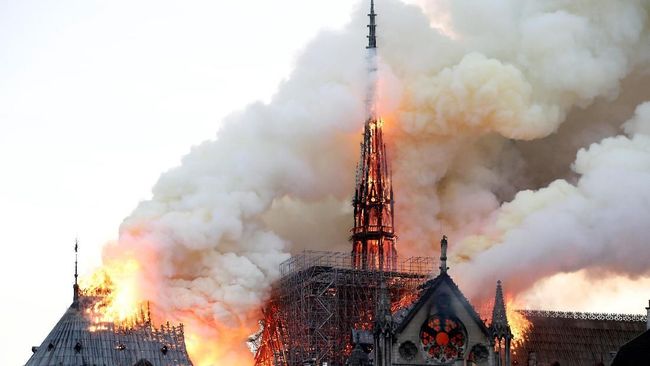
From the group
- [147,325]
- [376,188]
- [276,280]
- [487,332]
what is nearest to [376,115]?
[376,188]

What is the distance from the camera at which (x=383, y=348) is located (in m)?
122

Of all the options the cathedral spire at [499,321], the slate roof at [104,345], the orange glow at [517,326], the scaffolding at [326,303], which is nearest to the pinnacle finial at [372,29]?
the scaffolding at [326,303]

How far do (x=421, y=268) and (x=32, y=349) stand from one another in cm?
4513

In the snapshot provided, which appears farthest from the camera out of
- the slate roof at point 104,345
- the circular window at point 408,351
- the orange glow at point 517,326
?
the orange glow at point 517,326

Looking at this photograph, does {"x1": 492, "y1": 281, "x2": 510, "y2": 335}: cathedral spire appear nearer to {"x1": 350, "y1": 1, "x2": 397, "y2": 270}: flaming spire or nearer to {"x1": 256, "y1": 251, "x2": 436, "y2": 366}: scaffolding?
{"x1": 256, "y1": 251, "x2": 436, "y2": 366}: scaffolding

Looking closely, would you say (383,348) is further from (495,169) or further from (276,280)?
(495,169)

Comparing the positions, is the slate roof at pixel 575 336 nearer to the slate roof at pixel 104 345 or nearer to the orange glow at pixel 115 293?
the slate roof at pixel 104 345

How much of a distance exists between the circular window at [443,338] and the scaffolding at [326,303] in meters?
34.9

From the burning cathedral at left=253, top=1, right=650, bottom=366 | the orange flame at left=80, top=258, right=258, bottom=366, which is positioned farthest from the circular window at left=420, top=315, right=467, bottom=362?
the orange flame at left=80, top=258, right=258, bottom=366

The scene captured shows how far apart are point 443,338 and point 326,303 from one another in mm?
40687

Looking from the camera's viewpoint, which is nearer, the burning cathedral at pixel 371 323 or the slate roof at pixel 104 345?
the burning cathedral at pixel 371 323

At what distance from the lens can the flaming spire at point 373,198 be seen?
173m

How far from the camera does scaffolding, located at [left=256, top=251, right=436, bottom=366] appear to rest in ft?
528

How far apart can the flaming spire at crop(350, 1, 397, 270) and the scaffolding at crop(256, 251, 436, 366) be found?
7.12 metres
